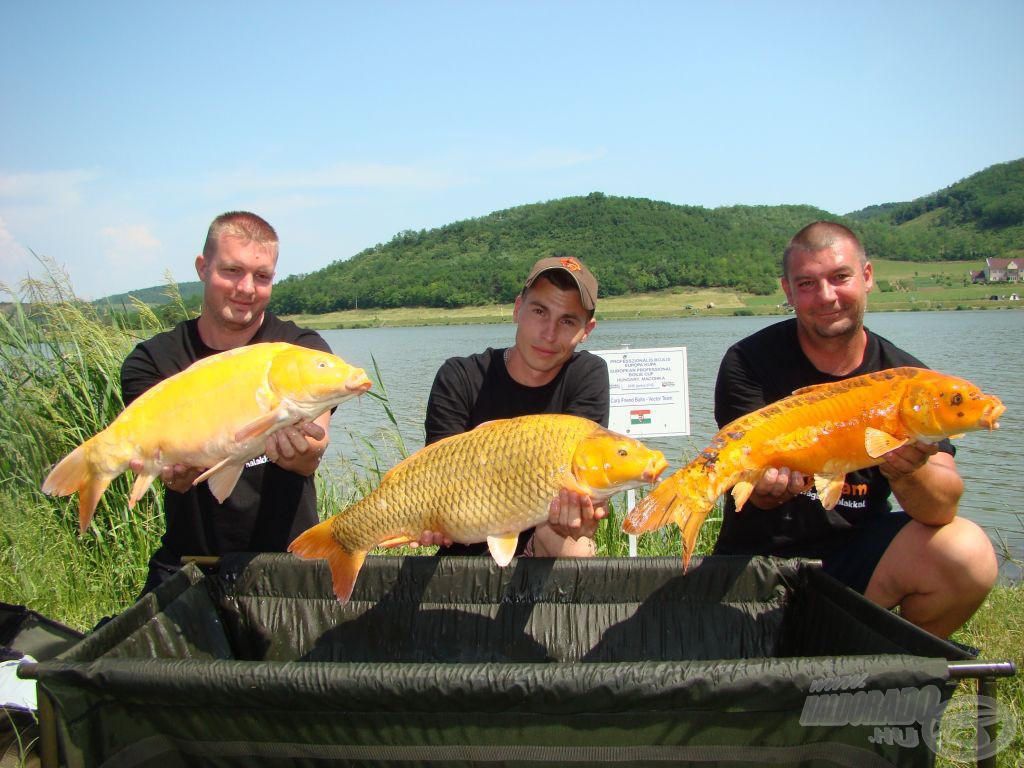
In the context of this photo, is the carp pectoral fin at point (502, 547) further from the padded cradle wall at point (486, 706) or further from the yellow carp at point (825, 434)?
the padded cradle wall at point (486, 706)

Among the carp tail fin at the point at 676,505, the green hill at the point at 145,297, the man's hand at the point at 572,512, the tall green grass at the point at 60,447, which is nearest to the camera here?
the carp tail fin at the point at 676,505

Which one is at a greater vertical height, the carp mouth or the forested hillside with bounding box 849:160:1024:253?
the forested hillside with bounding box 849:160:1024:253

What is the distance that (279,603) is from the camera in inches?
67.8

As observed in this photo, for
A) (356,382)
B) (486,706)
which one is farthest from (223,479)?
(486,706)

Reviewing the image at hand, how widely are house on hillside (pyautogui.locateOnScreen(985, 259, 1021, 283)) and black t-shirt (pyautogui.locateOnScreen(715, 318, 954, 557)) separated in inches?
1339

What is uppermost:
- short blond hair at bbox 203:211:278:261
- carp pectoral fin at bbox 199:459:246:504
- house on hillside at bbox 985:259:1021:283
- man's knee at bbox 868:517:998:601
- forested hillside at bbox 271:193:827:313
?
forested hillside at bbox 271:193:827:313

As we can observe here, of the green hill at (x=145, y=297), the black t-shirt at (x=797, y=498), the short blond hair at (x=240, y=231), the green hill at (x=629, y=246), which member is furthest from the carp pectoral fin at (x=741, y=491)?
Answer: the green hill at (x=629, y=246)

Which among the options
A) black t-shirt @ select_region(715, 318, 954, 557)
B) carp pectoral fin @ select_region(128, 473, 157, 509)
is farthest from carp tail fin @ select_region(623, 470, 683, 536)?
carp pectoral fin @ select_region(128, 473, 157, 509)

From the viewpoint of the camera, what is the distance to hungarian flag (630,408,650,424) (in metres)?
2.79

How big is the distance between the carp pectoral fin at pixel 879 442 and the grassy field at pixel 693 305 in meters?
21.9

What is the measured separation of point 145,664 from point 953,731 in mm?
1557

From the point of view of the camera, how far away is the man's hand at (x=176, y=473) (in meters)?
1.46

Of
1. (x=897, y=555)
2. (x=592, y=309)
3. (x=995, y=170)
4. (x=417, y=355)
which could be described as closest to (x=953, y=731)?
(x=897, y=555)

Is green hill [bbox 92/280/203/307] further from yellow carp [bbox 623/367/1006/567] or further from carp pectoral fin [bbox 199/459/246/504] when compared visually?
yellow carp [bbox 623/367/1006/567]
